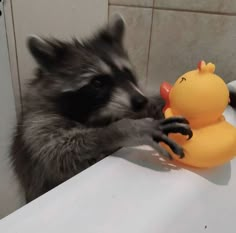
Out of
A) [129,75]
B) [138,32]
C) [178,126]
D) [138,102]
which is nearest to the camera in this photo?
[178,126]

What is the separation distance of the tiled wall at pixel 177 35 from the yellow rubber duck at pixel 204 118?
46cm

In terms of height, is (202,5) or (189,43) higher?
(202,5)

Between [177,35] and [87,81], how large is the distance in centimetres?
42

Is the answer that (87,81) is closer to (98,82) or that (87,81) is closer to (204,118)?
(98,82)

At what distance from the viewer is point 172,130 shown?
70 cm

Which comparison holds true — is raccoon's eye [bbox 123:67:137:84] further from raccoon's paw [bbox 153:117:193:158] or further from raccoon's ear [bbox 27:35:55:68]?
raccoon's paw [bbox 153:117:193:158]

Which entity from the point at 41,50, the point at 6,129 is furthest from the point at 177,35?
the point at 6,129

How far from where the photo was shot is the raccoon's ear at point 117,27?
112 cm

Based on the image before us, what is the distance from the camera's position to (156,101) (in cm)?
106

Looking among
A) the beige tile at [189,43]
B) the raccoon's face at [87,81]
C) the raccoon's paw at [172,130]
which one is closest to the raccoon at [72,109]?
the raccoon's face at [87,81]

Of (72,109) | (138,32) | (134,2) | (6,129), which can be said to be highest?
(134,2)

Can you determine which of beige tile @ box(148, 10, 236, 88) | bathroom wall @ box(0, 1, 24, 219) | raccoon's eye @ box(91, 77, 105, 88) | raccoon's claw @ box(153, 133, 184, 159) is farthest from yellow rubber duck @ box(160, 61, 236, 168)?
bathroom wall @ box(0, 1, 24, 219)

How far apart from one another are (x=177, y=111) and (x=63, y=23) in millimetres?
789

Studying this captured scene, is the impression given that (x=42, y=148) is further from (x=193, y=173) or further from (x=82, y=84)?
(x=193, y=173)
